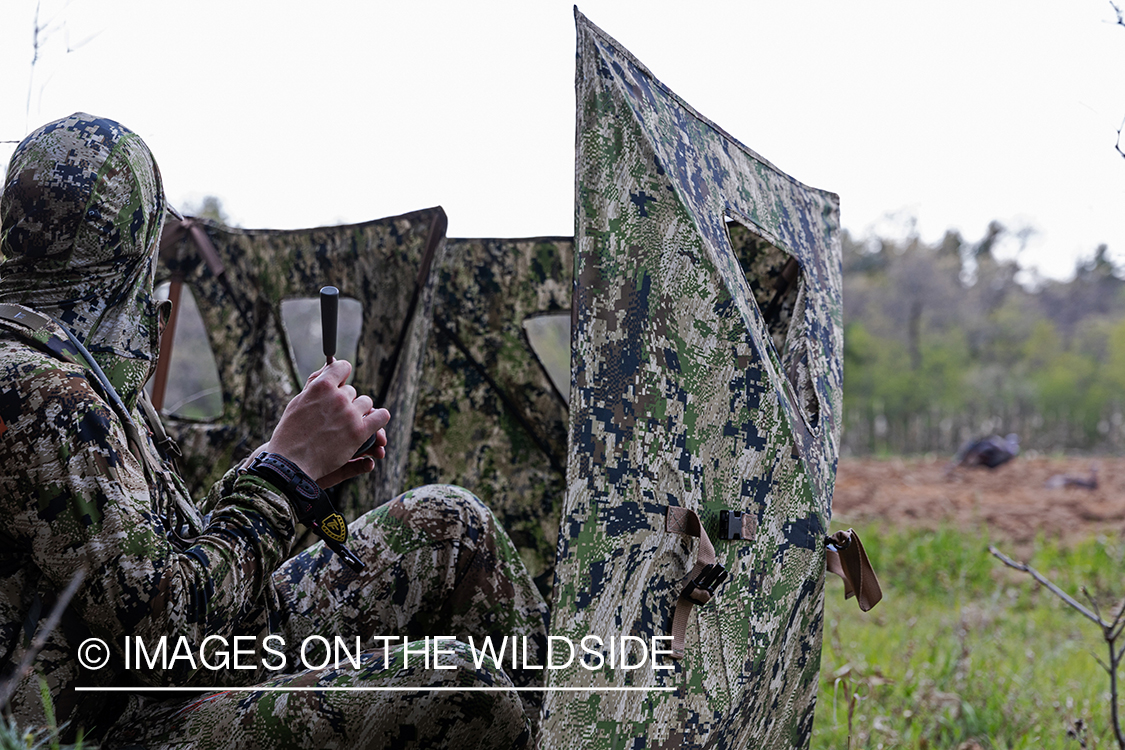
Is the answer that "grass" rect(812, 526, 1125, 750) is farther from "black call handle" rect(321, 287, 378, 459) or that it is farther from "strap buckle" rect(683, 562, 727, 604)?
"black call handle" rect(321, 287, 378, 459)

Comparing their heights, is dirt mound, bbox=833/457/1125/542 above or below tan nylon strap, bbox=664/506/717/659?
below

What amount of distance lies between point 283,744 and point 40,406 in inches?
27.0

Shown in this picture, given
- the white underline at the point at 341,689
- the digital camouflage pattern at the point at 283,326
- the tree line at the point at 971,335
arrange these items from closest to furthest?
1. the white underline at the point at 341,689
2. the digital camouflage pattern at the point at 283,326
3. the tree line at the point at 971,335

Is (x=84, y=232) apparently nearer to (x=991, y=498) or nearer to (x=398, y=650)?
(x=398, y=650)

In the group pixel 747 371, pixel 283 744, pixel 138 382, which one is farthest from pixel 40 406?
→ pixel 747 371

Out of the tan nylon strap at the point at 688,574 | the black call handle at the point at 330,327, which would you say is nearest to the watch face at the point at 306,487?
the black call handle at the point at 330,327

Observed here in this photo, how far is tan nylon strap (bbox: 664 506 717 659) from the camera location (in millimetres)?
1608

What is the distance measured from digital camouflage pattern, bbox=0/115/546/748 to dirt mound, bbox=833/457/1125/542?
19.3 feet

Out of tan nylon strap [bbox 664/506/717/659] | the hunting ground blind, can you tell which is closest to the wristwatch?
the hunting ground blind

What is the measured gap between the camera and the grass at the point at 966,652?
10.1ft

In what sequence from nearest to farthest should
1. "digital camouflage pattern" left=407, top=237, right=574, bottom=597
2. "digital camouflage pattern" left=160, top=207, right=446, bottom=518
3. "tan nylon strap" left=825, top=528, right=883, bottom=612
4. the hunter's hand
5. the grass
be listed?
the hunter's hand → "tan nylon strap" left=825, top=528, right=883, bottom=612 → the grass → "digital camouflage pattern" left=160, top=207, right=446, bottom=518 → "digital camouflage pattern" left=407, top=237, right=574, bottom=597

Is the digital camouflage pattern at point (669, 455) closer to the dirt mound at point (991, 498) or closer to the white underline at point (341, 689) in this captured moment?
the white underline at point (341, 689)

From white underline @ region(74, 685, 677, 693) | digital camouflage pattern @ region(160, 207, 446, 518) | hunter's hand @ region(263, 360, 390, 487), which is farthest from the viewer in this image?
digital camouflage pattern @ region(160, 207, 446, 518)

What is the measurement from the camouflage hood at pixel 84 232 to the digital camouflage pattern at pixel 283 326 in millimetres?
1764
